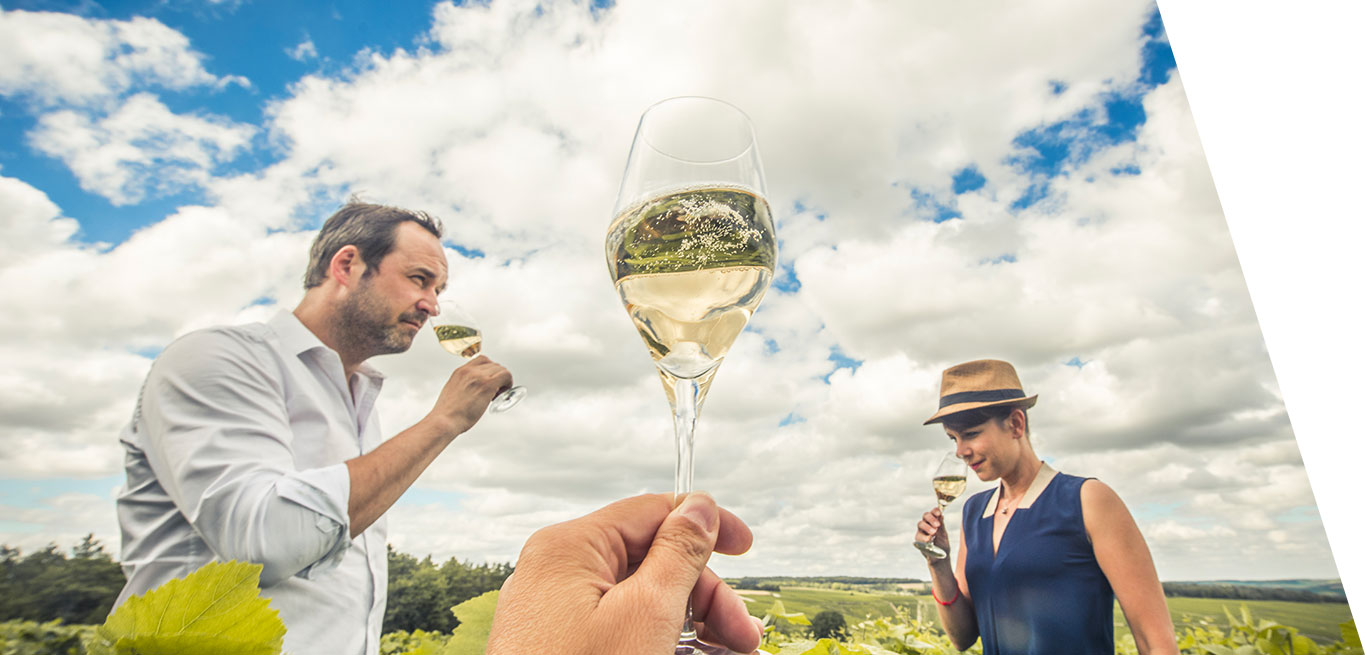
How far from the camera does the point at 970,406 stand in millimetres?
2029

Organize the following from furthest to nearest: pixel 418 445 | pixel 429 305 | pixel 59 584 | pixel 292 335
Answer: pixel 59 584, pixel 429 305, pixel 292 335, pixel 418 445

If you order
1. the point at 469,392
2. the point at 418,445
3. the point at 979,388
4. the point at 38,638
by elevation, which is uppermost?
the point at 979,388

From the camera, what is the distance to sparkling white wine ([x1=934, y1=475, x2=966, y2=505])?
5.81 feet

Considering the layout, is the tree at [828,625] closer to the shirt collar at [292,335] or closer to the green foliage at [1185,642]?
the green foliage at [1185,642]

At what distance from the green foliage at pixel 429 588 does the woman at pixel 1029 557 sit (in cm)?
164

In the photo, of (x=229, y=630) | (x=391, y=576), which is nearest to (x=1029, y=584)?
(x=229, y=630)

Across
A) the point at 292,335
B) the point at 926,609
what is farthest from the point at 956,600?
the point at 292,335

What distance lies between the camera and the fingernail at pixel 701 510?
40 centimetres

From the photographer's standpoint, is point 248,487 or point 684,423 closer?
point 684,423

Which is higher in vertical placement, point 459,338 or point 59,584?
point 459,338

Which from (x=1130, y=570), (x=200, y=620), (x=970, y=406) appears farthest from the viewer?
(x=970, y=406)

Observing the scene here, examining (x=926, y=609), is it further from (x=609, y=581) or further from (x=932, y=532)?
(x=609, y=581)

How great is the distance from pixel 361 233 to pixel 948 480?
170 cm

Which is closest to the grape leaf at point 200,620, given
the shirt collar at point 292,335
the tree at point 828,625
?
the shirt collar at point 292,335
